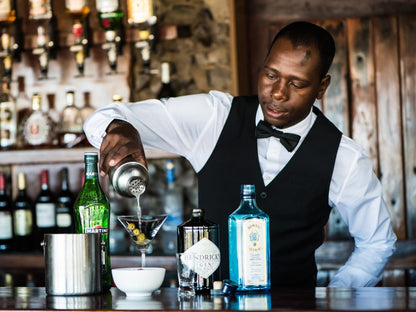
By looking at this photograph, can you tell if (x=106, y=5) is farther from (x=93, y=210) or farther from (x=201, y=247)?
(x=201, y=247)

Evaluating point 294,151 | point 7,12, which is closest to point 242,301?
point 294,151

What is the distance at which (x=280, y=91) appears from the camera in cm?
195

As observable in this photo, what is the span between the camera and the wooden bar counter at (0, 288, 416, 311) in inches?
52.9

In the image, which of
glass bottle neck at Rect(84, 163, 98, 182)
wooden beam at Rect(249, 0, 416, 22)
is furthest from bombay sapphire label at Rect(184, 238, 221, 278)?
wooden beam at Rect(249, 0, 416, 22)

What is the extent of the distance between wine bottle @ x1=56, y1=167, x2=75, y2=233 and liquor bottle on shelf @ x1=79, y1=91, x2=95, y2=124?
277 millimetres

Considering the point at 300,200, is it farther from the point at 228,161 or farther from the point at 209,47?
the point at 209,47

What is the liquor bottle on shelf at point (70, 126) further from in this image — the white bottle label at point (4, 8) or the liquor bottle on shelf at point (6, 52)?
the white bottle label at point (4, 8)

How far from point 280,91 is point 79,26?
1720mm

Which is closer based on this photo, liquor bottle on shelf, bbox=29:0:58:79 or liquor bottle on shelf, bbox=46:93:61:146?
liquor bottle on shelf, bbox=29:0:58:79

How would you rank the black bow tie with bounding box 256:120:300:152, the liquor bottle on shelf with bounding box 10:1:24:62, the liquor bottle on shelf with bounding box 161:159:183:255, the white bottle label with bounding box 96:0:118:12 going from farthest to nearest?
1. the liquor bottle on shelf with bounding box 10:1:24:62
2. the white bottle label with bounding box 96:0:118:12
3. the liquor bottle on shelf with bounding box 161:159:183:255
4. the black bow tie with bounding box 256:120:300:152

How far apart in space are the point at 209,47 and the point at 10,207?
131cm

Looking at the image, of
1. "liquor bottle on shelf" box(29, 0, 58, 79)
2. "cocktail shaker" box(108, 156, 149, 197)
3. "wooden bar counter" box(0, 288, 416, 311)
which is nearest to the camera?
"wooden bar counter" box(0, 288, 416, 311)

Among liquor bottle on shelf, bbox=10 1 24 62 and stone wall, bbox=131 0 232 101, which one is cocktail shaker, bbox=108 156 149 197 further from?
liquor bottle on shelf, bbox=10 1 24 62

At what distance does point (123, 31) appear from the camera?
3.36 m
